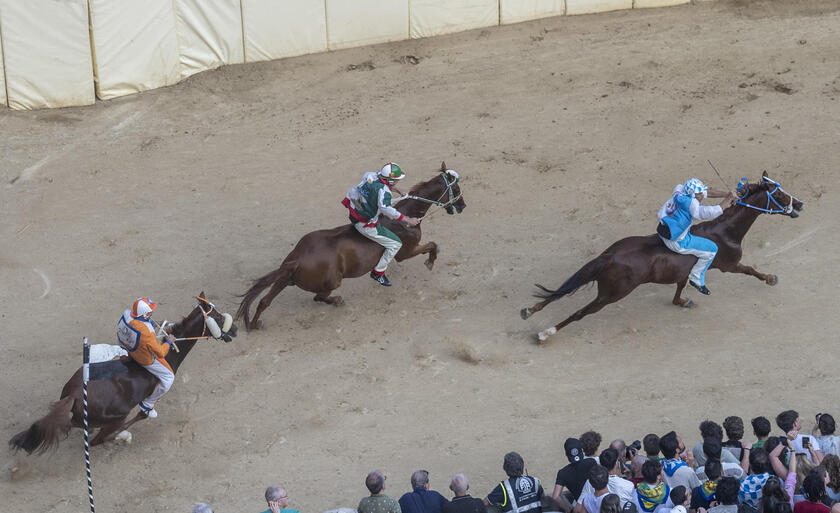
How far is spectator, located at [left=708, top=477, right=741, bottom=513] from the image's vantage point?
8258 mm

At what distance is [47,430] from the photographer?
34.2ft

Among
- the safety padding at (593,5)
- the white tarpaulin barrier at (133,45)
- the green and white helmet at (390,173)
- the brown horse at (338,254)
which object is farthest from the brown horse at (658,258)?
the white tarpaulin barrier at (133,45)

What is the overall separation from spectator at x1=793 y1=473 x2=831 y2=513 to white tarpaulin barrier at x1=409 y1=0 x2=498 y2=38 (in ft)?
47.8

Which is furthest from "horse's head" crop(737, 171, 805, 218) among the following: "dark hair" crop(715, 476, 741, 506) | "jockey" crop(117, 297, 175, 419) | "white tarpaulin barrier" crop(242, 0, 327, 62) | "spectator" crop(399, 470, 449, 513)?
"white tarpaulin barrier" crop(242, 0, 327, 62)

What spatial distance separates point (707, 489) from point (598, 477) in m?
0.97

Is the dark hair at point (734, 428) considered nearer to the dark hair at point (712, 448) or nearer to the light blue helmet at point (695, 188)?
the dark hair at point (712, 448)

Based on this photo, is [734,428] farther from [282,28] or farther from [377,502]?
[282,28]

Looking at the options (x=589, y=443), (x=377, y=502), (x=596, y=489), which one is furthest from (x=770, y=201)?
(x=377, y=502)

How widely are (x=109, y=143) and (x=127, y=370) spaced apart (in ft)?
25.4

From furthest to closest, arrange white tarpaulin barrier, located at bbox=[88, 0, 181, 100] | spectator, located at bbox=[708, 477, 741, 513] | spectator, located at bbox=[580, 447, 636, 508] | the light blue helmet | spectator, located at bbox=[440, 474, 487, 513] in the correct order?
white tarpaulin barrier, located at bbox=[88, 0, 181, 100] < the light blue helmet < spectator, located at bbox=[580, 447, 636, 508] < spectator, located at bbox=[440, 474, 487, 513] < spectator, located at bbox=[708, 477, 741, 513]

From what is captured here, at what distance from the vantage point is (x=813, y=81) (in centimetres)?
1895

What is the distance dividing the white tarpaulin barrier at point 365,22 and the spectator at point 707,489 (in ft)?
45.1

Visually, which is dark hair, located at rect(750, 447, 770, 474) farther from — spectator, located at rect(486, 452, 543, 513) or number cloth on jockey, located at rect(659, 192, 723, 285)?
number cloth on jockey, located at rect(659, 192, 723, 285)

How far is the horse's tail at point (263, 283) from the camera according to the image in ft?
42.8
